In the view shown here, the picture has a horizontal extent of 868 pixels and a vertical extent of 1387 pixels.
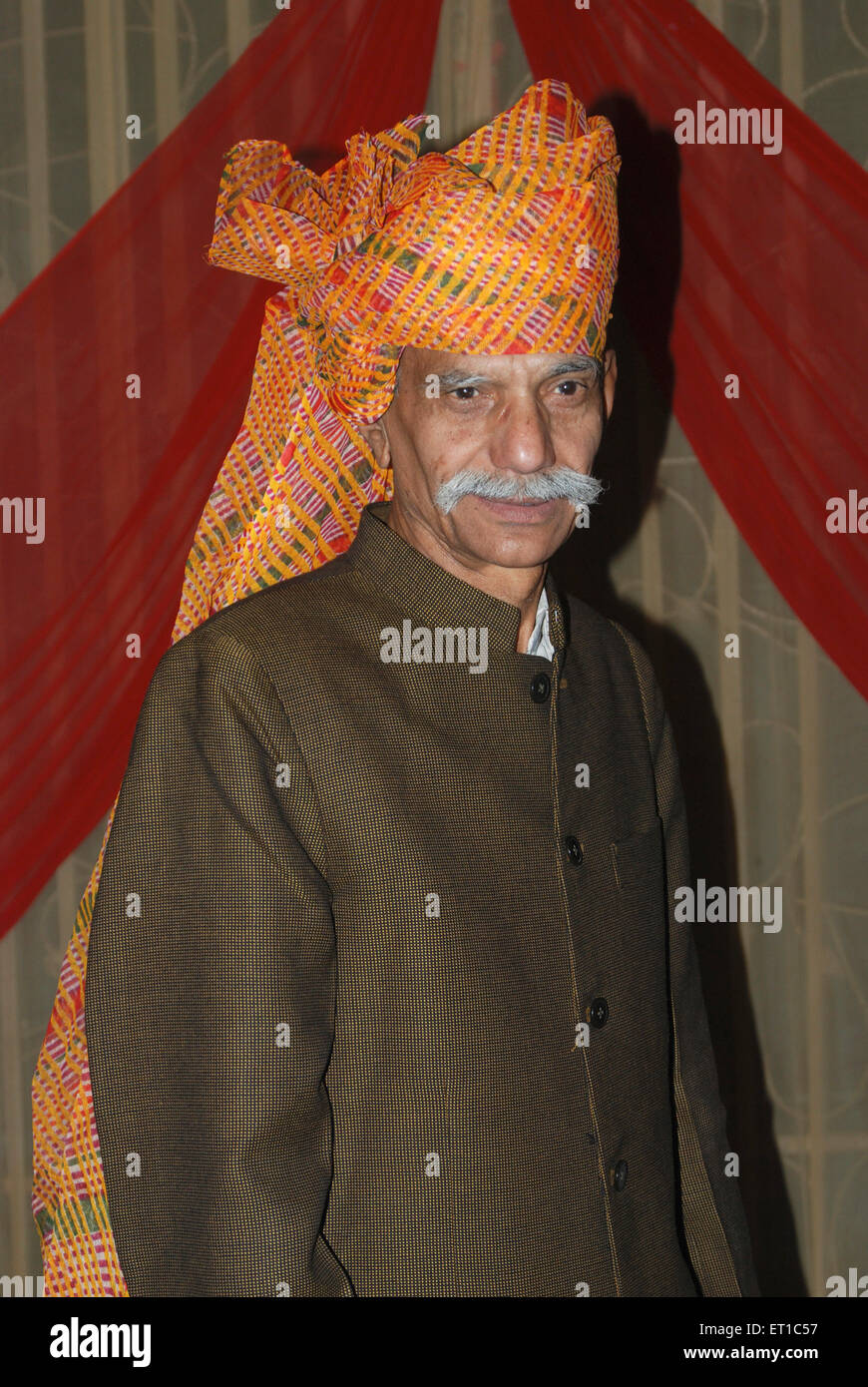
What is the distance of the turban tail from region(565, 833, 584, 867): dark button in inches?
14.8

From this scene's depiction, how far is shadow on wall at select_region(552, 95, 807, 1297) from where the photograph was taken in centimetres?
231

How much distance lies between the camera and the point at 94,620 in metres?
2.28

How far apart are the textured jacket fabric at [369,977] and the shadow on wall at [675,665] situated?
1.12 meters

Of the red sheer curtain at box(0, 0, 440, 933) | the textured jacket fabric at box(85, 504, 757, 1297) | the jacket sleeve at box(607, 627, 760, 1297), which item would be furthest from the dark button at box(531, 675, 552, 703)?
the red sheer curtain at box(0, 0, 440, 933)

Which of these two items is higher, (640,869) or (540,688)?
(540,688)

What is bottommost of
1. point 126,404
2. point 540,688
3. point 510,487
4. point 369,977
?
point 369,977

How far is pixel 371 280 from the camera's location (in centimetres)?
125

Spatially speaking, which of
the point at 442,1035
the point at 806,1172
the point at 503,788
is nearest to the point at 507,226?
the point at 503,788

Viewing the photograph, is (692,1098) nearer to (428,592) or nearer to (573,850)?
(573,850)

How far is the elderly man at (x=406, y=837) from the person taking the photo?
1.11 metres

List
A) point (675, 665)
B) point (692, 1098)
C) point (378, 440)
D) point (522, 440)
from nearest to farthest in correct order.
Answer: point (522, 440)
point (378, 440)
point (692, 1098)
point (675, 665)

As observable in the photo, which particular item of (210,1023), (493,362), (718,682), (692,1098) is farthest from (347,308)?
(718,682)

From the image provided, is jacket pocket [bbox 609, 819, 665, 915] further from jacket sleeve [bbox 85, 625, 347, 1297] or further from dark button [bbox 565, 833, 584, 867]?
jacket sleeve [bbox 85, 625, 347, 1297]

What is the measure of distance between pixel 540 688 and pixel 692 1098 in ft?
1.54
